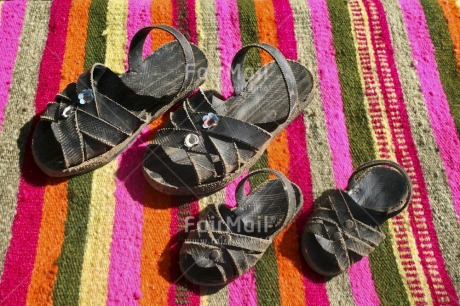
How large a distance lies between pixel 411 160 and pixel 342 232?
1.24ft

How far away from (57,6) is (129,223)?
0.84m

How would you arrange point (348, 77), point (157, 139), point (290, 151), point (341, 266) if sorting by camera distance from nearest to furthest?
1. point (341, 266)
2. point (157, 139)
3. point (290, 151)
4. point (348, 77)

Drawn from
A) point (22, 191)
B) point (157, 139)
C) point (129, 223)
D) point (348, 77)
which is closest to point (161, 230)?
point (129, 223)

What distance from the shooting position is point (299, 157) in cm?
138

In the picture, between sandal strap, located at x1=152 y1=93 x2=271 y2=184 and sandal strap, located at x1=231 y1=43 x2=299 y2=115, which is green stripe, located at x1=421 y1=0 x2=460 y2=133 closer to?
sandal strap, located at x1=231 y1=43 x2=299 y2=115

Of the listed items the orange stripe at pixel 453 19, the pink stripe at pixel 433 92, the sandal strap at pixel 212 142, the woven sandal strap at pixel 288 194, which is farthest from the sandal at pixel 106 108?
the orange stripe at pixel 453 19

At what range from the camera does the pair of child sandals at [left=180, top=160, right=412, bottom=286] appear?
1.14 metres

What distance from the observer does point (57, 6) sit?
1.59 m

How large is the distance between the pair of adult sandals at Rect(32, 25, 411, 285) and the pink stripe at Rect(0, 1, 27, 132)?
24 cm

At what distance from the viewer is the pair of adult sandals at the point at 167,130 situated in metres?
1.24

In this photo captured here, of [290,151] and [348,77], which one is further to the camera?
[348,77]

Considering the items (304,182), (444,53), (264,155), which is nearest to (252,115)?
(264,155)

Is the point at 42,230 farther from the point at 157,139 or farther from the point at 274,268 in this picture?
the point at 274,268

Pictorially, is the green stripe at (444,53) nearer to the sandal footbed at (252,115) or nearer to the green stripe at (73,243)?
the sandal footbed at (252,115)
